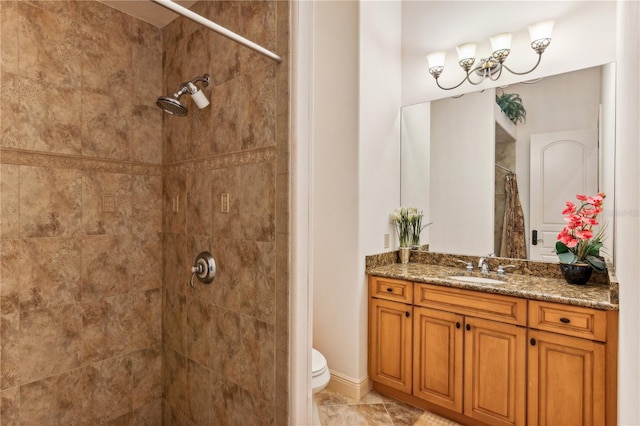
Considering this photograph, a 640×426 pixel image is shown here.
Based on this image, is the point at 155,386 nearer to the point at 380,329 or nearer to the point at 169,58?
the point at 380,329

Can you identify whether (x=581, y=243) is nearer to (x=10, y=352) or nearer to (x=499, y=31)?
(x=499, y=31)

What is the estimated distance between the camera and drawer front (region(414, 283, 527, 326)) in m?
1.80

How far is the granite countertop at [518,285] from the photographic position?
5.36 ft

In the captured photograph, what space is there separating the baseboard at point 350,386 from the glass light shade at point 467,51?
2439mm

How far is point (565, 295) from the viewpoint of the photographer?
168cm

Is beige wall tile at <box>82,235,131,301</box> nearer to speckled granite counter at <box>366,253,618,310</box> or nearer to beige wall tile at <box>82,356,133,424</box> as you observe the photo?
beige wall tile at <box>82,356,133,424</box>

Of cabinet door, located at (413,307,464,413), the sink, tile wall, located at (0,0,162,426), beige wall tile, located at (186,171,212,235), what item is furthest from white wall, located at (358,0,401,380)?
tile wall, located at (0,0,162,426)

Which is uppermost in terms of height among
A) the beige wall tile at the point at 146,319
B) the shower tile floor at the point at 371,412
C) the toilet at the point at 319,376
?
the beige wall tile at the point at 146,319

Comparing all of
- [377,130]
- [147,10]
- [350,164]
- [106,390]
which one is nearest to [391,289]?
[350,164]

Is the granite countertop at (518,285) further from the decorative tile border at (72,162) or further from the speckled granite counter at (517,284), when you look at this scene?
the decorative tile border at (72,162)

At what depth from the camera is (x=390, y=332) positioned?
2283 mm

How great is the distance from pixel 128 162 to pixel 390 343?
1.98 m

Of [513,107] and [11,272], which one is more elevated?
[513,107]

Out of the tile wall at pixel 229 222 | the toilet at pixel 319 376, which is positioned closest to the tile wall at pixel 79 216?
the tile wall at pixel 229 222
